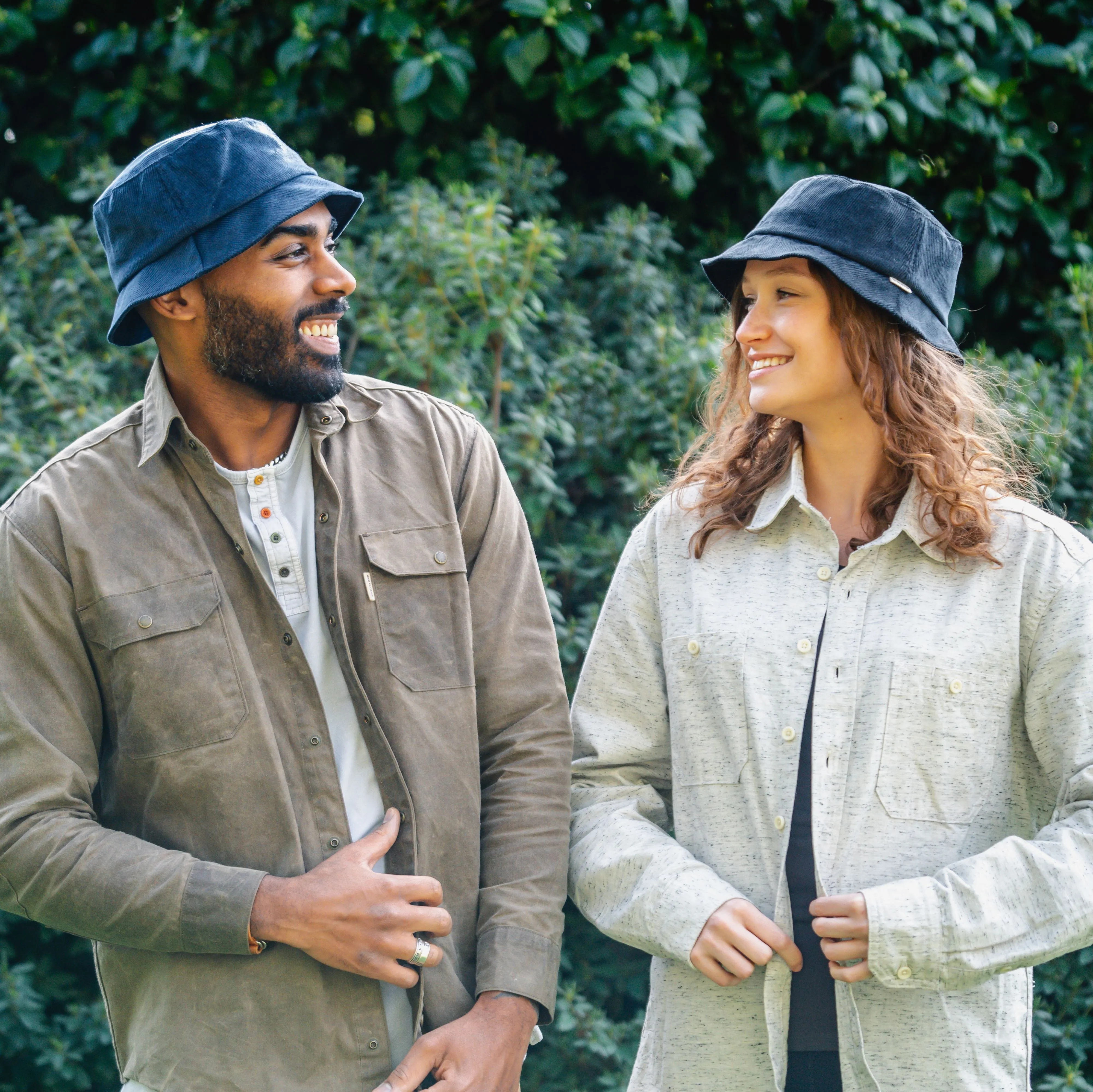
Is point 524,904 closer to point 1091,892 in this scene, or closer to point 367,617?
point 367,617

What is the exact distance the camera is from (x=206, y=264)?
209 cm

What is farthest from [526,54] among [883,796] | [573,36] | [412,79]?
[883,796]

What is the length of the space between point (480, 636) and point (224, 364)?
63cm

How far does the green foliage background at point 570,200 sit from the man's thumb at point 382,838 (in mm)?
1215

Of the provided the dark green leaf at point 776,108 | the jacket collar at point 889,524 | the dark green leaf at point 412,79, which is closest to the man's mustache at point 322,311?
the jacket collar at point 889,524

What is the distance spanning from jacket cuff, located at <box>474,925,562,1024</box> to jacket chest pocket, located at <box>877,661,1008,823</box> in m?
0.59

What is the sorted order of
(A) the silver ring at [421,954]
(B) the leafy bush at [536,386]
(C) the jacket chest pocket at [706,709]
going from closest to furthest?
(A) the silver ring at [421,954], (C) the jacket chest pocket at [706,709], (B) the leafy bush at [536,386]

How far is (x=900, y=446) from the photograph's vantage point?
2.12m

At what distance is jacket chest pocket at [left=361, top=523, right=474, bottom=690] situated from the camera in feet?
6.85

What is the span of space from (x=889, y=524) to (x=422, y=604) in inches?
30.8

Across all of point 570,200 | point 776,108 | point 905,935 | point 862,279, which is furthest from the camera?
point 570,200

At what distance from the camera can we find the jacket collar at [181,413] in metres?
2.11

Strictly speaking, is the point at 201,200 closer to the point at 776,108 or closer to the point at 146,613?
the point at 146,613

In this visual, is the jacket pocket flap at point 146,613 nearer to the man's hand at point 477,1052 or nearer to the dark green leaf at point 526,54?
the man's hand at point 477,1052
